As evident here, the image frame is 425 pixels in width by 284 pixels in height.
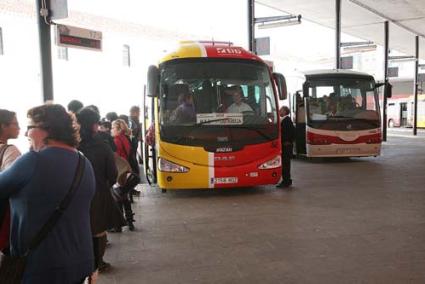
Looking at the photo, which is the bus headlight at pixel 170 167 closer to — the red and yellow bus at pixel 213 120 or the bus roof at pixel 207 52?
the red and yellow bus at pixel 213 120

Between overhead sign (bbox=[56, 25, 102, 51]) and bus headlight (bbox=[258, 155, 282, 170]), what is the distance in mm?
3689

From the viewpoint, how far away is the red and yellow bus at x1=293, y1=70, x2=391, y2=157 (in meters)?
13.8

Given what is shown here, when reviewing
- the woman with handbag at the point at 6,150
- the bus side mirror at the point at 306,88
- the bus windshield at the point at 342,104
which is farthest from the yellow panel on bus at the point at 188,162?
the bus side mirror at the point at 306,88

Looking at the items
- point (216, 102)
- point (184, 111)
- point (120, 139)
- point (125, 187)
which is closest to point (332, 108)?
point (216, 102)

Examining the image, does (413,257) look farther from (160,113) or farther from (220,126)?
(160,113)

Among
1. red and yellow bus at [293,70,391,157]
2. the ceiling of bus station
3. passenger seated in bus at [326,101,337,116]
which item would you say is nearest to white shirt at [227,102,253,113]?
red and yellow bus at [293,70,391,157]

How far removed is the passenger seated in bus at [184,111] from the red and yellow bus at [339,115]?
590 centimetres

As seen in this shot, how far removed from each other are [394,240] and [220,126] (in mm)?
3965

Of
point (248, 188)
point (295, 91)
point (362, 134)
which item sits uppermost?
point (295, 91)

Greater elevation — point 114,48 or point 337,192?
point 114,48

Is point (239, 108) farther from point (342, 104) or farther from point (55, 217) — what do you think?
point (55, 217)

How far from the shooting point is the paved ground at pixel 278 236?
487 centimetres

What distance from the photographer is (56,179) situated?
253 cm

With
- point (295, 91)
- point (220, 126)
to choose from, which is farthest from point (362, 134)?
point (220, 126)
